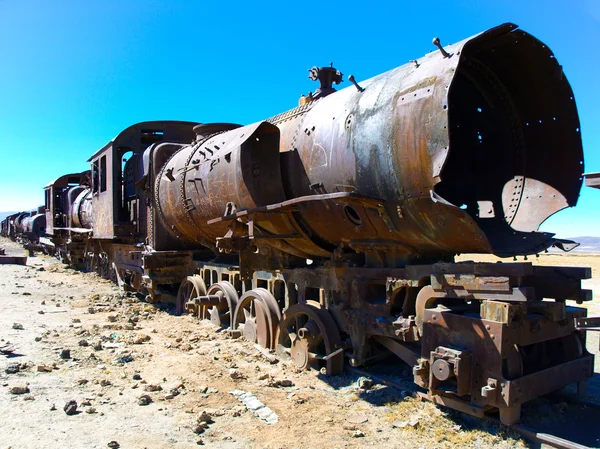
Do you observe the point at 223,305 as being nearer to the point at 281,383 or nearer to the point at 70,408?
the point at 281,383

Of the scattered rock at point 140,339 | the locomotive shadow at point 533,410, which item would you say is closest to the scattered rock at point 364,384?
the locomotive shadow at point 533,410

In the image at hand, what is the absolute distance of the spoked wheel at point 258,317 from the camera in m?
6.38

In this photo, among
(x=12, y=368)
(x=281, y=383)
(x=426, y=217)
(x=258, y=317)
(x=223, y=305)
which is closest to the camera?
(x=426, y=217)

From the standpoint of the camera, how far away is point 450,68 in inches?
149

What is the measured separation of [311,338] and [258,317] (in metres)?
1.30

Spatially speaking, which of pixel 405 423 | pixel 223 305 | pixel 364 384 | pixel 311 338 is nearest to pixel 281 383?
pixel 311 338

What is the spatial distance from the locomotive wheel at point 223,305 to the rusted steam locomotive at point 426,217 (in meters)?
0.89

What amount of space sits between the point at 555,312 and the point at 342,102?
275cm

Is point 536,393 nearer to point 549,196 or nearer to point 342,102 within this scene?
point 549,196

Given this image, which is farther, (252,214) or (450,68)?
(252,214)

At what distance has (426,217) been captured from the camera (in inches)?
161

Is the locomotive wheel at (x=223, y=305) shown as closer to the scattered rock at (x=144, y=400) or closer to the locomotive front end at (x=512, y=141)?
the scattered rock at (x=144, y=400)

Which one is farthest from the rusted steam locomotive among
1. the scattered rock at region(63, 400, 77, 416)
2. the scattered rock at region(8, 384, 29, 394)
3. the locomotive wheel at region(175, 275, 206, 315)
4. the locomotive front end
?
the scattered rock at region(8, 384, 29, 394)

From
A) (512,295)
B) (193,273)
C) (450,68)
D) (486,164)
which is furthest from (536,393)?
(193,273)
